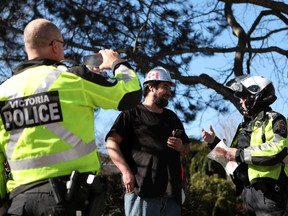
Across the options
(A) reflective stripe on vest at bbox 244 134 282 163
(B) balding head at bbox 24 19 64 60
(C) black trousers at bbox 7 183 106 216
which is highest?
(B) balding head at bbox 24 19 64 60

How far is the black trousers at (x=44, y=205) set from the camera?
3.30 meters

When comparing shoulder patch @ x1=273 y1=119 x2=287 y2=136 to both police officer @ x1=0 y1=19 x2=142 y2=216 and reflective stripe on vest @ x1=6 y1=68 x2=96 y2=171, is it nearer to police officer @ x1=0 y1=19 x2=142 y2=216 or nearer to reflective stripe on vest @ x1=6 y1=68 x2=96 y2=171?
police officer @ x1=0 y1=19 x2=142 y2=216

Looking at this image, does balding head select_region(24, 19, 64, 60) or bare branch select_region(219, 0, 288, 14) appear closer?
balding head select_region(24, 19, 64, 60)

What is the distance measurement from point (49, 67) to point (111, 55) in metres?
0.50

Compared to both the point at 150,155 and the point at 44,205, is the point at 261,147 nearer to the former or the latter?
the point at 150,155

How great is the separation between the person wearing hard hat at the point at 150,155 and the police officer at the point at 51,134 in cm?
211

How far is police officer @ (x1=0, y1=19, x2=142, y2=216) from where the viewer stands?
3.36m

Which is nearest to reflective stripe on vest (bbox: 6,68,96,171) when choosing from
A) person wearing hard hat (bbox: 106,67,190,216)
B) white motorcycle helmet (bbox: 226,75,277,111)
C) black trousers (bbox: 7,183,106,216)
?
black trousers (bbox: 7,183,106,216)

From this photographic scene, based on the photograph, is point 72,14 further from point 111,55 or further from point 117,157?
point 111,55

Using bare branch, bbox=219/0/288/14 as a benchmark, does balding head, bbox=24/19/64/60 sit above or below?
below

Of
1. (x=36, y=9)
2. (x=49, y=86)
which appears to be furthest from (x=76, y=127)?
(x=36, y=9)

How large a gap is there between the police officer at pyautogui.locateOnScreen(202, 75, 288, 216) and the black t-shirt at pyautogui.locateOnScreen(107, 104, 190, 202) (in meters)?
0.58

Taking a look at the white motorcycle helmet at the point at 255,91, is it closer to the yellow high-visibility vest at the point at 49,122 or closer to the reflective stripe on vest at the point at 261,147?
the reflective stripe on vest at the point at 261,147

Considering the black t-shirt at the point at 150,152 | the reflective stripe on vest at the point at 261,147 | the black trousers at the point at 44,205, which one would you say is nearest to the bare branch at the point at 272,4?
the black t-shirt at the point at 150,152
